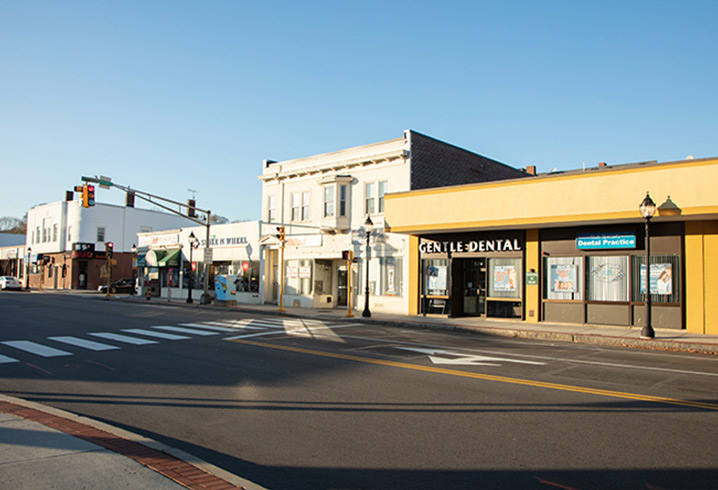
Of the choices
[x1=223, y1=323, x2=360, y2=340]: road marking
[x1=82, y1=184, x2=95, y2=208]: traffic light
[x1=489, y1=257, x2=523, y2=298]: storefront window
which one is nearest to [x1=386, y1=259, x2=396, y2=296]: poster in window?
[x1=489, y1=257, x2=523, y2=298]: storefront window

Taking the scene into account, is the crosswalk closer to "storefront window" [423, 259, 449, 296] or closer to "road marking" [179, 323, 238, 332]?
"road marking" [179, 323, 238, 332]

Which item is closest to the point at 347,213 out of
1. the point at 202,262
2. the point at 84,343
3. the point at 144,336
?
the point at 144,336

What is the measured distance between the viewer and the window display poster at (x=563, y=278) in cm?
2042

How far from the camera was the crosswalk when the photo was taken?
1298 cm

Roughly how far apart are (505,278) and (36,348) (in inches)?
645

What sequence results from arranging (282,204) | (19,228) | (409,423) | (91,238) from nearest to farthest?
(409,423) < (282,204) < (91,238) < (19,228)

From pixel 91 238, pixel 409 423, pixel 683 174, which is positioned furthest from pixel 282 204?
pixel 91 238

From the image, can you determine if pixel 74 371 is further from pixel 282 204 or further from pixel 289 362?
pixel 282 204

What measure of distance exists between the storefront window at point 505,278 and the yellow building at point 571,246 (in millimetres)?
41

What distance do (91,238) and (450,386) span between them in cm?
6222

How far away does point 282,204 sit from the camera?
3272 cm

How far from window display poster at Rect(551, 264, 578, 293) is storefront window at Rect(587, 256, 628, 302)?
0.55m

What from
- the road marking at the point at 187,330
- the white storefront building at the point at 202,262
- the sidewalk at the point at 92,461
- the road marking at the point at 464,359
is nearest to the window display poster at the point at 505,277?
the road marking at the point at 464,359

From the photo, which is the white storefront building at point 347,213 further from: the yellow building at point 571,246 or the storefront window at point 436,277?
the yellow building at point 571,246
